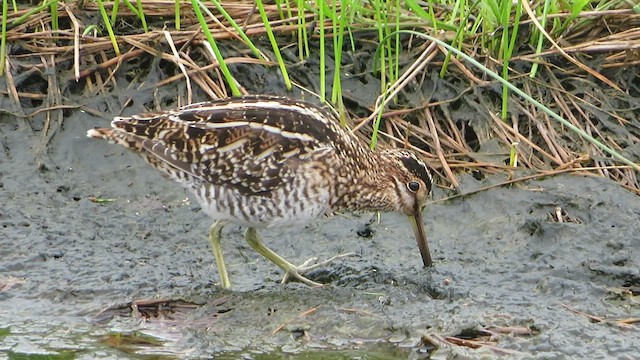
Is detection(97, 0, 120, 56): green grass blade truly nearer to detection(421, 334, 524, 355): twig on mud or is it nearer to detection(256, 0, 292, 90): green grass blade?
detection(256, 0, 292, 90): green grass blade

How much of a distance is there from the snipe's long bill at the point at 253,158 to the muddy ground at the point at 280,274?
414mm

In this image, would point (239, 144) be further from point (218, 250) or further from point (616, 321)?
point (616, 321)

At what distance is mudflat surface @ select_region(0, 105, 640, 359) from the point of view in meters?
5.94

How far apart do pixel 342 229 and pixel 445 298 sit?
1052 millimetres

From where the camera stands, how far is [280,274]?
6891mm

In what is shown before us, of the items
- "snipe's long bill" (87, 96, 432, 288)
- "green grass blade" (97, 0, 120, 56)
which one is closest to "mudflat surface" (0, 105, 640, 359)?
"snipe's long bill" (87, 96, 432, 288)

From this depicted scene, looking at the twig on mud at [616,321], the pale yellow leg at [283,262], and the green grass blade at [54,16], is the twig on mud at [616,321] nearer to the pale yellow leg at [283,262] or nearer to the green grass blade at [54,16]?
the pale yellow leg at [283,262]

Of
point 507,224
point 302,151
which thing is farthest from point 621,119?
point 302,151

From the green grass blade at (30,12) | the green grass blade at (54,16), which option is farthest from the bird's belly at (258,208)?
the green grass blade at (54,16)

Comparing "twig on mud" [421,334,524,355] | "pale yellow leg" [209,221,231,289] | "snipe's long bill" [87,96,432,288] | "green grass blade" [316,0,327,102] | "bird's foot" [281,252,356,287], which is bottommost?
"twig on mud" [421,334,524,355]

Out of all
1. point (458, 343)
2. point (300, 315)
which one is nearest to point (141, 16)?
point (300, 315)

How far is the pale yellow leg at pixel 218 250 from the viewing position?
6.56 metres

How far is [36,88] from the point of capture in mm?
8156

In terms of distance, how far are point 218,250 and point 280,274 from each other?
0.46 m
